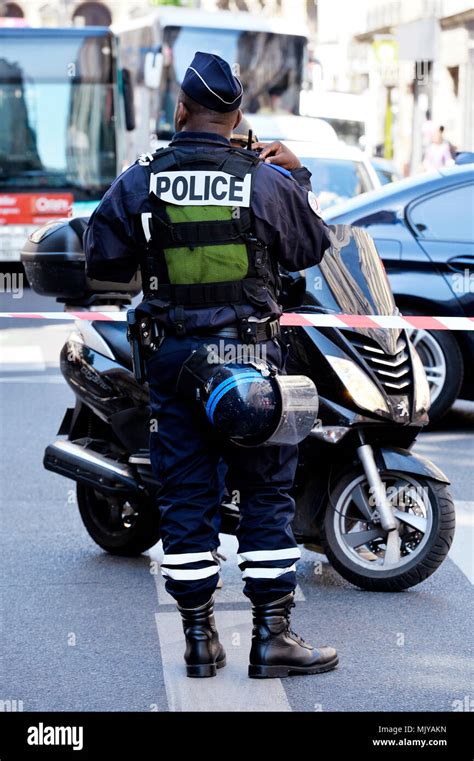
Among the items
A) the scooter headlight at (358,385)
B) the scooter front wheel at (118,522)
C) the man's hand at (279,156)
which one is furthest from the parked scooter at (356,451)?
the man's hand at (279,156)

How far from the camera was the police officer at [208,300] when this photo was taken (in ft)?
14.0

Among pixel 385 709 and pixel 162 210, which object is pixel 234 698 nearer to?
pixel 385 709

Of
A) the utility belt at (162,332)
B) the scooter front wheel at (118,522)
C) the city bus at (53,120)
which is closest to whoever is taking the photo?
the utility belt at (162,332)

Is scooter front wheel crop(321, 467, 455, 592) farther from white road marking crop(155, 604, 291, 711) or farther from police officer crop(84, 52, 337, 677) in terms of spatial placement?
police officer crop(84, 52, 337, 677)

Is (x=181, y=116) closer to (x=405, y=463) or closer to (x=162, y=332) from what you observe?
(x=162, y=332)

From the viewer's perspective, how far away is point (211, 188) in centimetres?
424

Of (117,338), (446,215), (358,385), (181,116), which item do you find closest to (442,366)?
(446,215)

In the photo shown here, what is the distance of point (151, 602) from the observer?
5262 millimetres

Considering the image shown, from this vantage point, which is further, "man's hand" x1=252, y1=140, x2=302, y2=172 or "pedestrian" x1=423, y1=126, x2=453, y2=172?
"pedestrian" x1=423, y1=126, x2=453, y2=172

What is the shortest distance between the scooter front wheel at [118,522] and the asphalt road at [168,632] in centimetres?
7

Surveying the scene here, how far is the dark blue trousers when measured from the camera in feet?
14.4

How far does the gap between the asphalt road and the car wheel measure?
157 cm

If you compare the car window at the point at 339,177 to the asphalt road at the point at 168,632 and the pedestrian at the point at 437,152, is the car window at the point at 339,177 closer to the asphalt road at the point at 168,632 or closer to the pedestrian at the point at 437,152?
the asphalt road at the point at 168,632

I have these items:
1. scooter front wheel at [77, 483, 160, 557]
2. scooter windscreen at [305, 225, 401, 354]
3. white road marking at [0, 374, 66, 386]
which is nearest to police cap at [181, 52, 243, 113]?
scooter windscreen at [305, 225, 401, 354]
